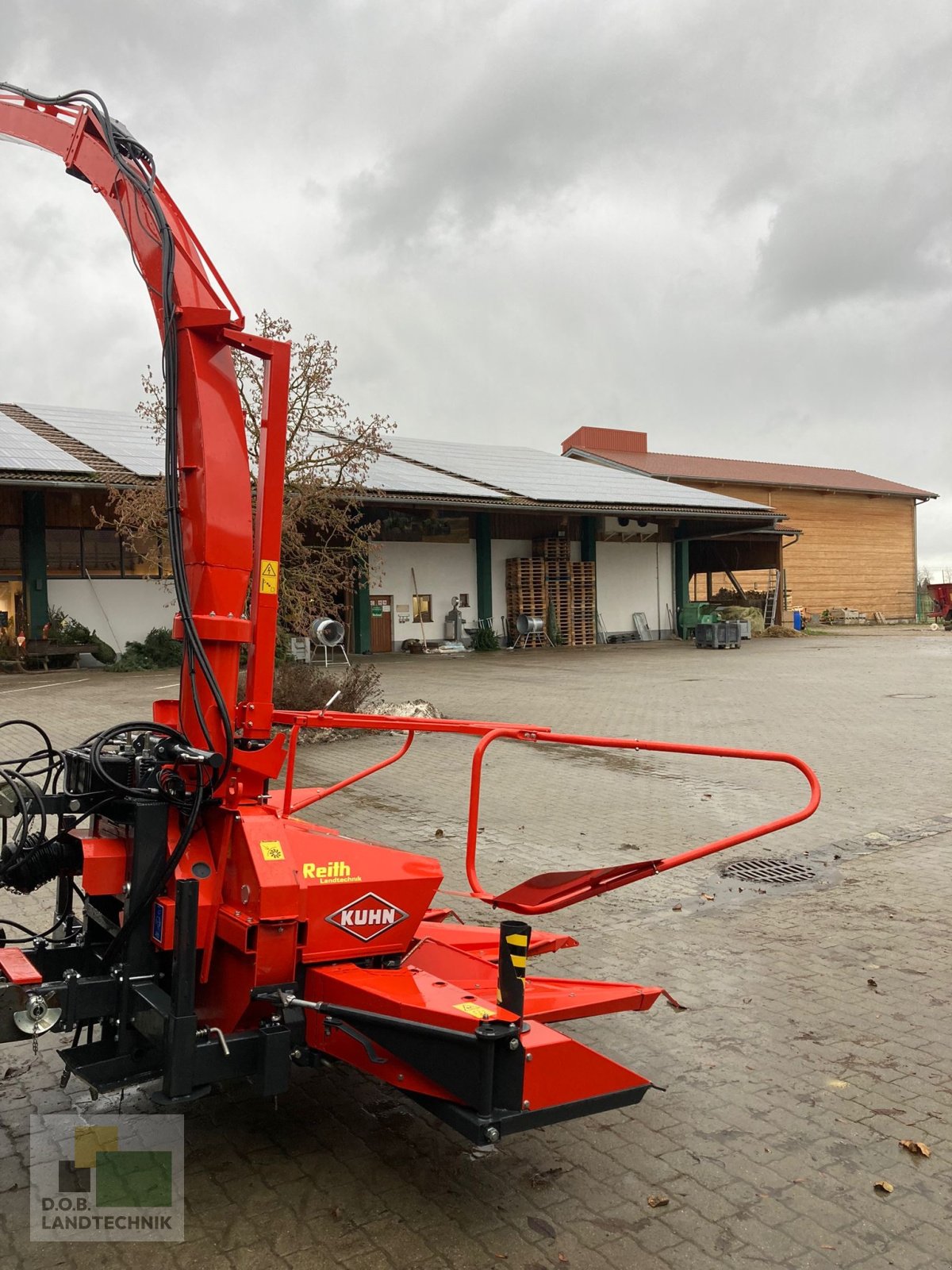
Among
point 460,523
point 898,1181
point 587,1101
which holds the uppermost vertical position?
point 460,523

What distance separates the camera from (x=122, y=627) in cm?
2433

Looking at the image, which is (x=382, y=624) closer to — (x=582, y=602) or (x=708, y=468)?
(x=582, y=602)

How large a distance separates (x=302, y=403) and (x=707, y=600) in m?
26.8

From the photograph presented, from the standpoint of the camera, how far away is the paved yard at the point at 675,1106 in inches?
115

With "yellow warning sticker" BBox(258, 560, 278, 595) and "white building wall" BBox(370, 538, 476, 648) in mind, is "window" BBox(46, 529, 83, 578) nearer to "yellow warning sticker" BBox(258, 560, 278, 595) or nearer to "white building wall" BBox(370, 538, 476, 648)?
"white building wall" BBox(370, 538, 476, 648)

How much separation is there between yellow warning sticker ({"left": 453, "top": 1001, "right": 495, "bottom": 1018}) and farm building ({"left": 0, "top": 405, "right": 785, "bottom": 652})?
51.8ft

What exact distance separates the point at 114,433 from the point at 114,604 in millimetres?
4619

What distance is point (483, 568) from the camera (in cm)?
3031

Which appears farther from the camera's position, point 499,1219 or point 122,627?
point 122,627

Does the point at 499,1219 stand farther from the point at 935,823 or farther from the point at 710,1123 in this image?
the point at 935,823

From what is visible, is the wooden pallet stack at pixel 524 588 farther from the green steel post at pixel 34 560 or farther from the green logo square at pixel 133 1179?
the green logo square at pixel 133 1179

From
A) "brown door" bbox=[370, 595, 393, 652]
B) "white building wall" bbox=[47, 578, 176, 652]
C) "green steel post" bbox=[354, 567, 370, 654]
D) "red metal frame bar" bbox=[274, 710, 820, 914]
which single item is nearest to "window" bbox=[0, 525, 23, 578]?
"white building wall" bbox=[47, 578, 176, 652]

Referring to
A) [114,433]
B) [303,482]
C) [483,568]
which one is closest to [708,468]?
[483,568]

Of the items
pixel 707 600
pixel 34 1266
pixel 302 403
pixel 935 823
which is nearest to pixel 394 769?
pixel 935 823
